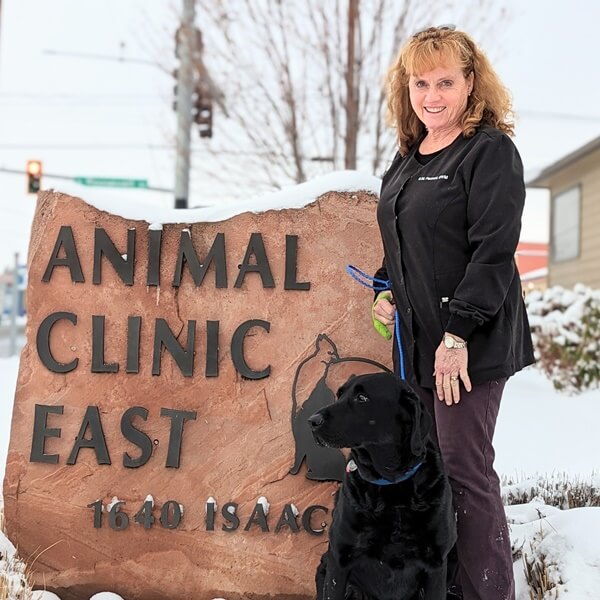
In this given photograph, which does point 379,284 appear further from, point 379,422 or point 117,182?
point 117,182

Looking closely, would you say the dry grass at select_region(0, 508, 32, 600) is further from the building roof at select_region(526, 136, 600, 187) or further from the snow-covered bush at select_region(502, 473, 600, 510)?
the building roof at select_region(526, 136, 600, 187)

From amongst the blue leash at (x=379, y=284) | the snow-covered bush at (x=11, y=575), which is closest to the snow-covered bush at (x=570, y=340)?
the blue leash at (x=379, y=284)

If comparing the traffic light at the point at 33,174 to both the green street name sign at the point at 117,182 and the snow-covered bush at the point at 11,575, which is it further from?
the snow-covered bush at the point at 11,575

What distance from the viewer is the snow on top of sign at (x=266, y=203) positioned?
3.44 m

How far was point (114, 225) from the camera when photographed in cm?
347

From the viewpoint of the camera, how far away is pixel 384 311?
275cm

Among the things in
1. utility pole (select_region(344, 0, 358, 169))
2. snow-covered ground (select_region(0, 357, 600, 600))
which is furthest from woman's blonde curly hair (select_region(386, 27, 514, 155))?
utility pole (select_region(344, 0, 358, 169))

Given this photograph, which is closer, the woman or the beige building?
the woman

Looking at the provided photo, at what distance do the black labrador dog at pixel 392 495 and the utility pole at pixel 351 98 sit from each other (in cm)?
716

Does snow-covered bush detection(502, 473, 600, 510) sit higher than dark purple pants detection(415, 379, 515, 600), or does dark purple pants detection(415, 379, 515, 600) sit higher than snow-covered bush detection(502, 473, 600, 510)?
dark purple pants detection(415, 379, 515, 600)

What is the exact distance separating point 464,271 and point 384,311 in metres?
0.43

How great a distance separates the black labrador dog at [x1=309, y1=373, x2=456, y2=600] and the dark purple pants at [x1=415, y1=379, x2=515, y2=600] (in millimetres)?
84

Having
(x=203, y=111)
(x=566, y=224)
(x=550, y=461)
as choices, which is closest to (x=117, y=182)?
(x=203, y=111)

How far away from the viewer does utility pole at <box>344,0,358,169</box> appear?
28.9ft
